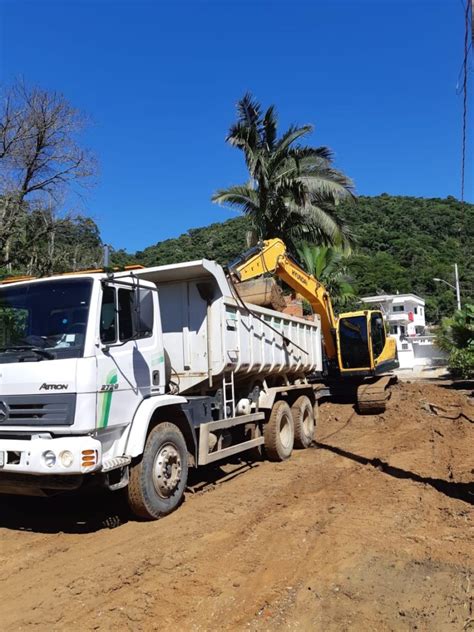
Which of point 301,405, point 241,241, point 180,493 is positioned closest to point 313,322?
point 301,405

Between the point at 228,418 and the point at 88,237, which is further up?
the point at 88,237

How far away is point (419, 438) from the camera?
11.6m

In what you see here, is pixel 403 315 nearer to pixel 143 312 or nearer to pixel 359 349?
pixel 359 349

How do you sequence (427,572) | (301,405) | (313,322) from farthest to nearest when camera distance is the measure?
(313,322), (301,405), (427,572)

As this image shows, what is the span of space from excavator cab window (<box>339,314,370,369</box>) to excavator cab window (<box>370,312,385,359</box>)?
0.96 feet

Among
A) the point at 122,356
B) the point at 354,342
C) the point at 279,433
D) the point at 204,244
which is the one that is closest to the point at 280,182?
the point at 354,342

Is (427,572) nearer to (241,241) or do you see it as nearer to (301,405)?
(301,405)

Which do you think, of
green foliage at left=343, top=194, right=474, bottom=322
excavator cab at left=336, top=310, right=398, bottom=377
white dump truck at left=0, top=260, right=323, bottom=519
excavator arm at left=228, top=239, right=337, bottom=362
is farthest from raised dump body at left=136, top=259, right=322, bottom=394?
green foliage at left=343, top=194, right=474, bottom=322

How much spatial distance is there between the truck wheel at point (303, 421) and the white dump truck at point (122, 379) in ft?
7.08

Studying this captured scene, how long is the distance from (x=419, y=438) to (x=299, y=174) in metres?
10.3

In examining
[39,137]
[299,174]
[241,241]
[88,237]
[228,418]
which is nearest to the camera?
[228,418]

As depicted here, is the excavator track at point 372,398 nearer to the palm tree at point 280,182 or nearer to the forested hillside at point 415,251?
the palm tree at point 280,182

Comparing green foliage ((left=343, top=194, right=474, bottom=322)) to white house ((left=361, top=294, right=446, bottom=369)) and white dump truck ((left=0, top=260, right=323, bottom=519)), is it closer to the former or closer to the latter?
white house ((left=361, top=294, right=446, bottom=369))

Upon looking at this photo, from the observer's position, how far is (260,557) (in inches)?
203
